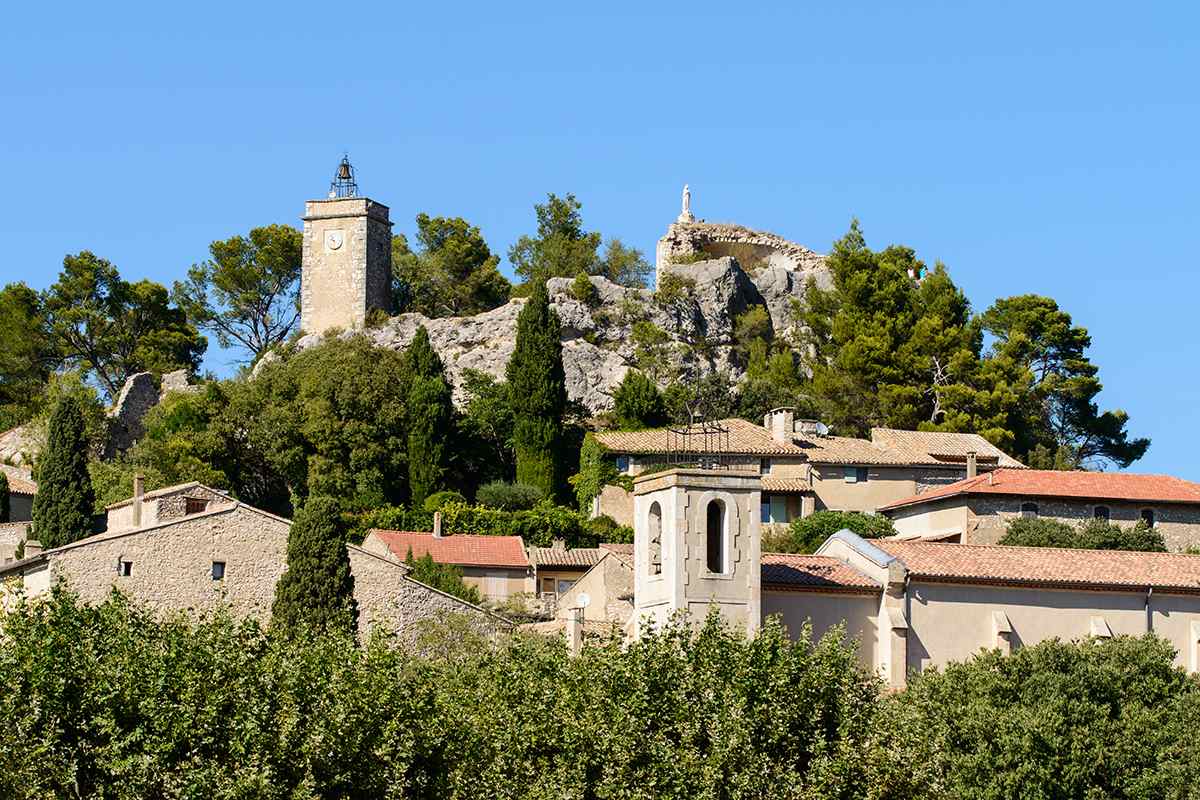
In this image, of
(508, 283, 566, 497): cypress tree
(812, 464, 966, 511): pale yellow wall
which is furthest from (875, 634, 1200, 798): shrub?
(508, 283, 566, 497): cypress tree

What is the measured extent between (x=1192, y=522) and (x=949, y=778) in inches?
1091

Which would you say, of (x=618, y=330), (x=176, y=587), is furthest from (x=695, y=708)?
(x=618, y=330)

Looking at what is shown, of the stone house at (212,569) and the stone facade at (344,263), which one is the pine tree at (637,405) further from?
the stone house at (212,569)

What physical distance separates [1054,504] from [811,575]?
747 inches

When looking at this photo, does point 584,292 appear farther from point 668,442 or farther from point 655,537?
point 655,537

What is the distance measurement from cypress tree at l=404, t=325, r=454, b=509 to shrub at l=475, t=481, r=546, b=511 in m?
1.76

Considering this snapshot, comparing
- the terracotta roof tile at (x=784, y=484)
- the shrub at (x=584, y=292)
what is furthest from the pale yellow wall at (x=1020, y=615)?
the shrub at (x=584, y=292)

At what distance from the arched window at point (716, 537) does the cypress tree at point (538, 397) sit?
24545mm

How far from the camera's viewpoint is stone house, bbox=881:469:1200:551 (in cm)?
6419

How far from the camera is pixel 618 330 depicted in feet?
271

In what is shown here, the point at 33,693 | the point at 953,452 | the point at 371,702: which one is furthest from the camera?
the point at 953,452

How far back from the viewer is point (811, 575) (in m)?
47.6

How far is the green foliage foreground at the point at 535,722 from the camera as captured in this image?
97.4 feet

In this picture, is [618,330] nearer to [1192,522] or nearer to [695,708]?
[1192,522]
